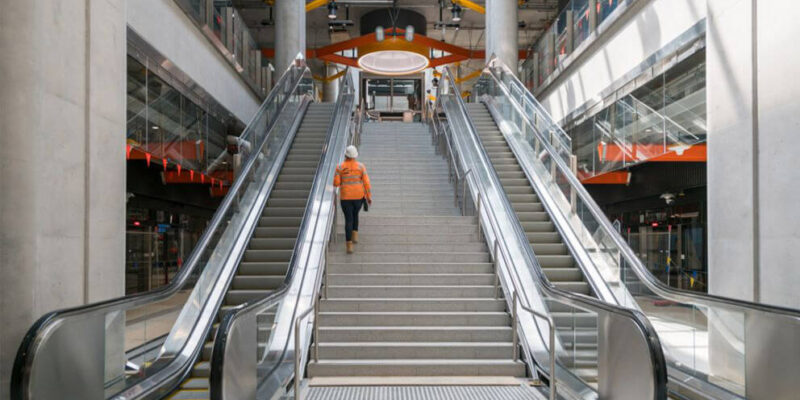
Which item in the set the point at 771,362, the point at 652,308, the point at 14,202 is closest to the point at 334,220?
the point at 652,308

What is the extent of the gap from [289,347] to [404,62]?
22681 millimetres

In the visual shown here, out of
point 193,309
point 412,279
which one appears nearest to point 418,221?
point 412,279

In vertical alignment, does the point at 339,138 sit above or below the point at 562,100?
below

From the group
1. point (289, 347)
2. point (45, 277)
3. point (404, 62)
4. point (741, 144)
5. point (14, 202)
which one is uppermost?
point (404, 62)

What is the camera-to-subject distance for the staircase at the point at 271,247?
5.96 m

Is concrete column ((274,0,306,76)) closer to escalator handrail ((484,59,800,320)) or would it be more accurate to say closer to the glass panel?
the glass panel

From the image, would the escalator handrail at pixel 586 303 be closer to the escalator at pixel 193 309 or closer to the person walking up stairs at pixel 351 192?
the person walking up stairs at pixel 351 192

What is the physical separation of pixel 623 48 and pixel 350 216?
7.34 metres

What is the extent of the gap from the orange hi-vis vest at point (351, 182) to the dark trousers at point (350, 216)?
0.23 ft

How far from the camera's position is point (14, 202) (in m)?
4.42

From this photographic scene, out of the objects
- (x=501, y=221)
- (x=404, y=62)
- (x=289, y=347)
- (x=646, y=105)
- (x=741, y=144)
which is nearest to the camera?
(x=289, y=347)

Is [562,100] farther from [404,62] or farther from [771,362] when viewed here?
[771,362]

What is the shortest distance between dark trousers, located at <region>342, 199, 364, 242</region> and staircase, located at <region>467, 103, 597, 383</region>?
2.36 m

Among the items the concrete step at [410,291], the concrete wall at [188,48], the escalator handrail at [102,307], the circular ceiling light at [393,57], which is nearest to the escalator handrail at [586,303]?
the concrete step at [410,291]
